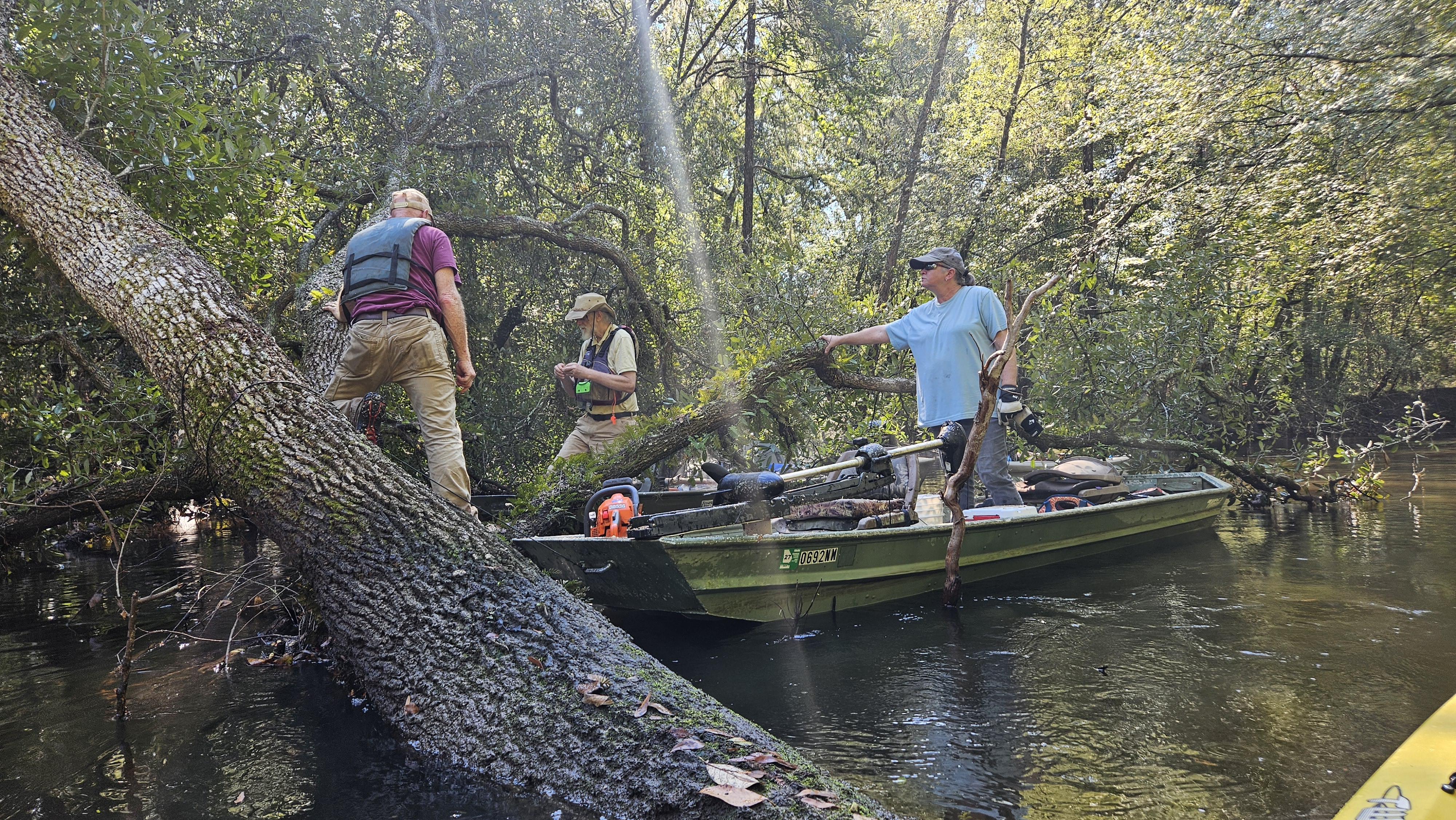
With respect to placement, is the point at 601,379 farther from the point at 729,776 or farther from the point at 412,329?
the point at 729,776

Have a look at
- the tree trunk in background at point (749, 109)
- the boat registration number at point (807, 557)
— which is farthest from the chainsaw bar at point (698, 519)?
the tree trunk in background at point (749, 109)

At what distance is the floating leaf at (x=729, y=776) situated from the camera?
2055mm

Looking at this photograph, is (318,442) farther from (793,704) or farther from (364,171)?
(364,171)

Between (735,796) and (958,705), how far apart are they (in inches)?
76.1

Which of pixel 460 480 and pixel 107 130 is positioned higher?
pixel 107 130

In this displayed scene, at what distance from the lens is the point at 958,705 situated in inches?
142

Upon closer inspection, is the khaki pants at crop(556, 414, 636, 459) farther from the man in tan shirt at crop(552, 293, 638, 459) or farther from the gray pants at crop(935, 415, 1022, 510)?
the gray pants at crop(935, 415, 1022, 510)

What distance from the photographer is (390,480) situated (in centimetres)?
341

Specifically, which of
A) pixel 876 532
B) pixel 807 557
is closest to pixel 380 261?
pixel 807 557

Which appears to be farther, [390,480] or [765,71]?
[765,71]

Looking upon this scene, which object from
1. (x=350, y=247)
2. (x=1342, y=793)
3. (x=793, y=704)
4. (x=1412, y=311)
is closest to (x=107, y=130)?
(x=350, y=247)

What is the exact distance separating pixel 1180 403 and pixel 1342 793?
795 centimetres

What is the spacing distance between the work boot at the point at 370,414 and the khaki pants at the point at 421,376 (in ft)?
1.84

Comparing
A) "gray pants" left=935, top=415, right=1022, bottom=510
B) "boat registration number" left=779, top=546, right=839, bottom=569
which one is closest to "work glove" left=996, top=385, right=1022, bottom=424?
"gray pants" left=935, top=415, right=1022, bottom=510
